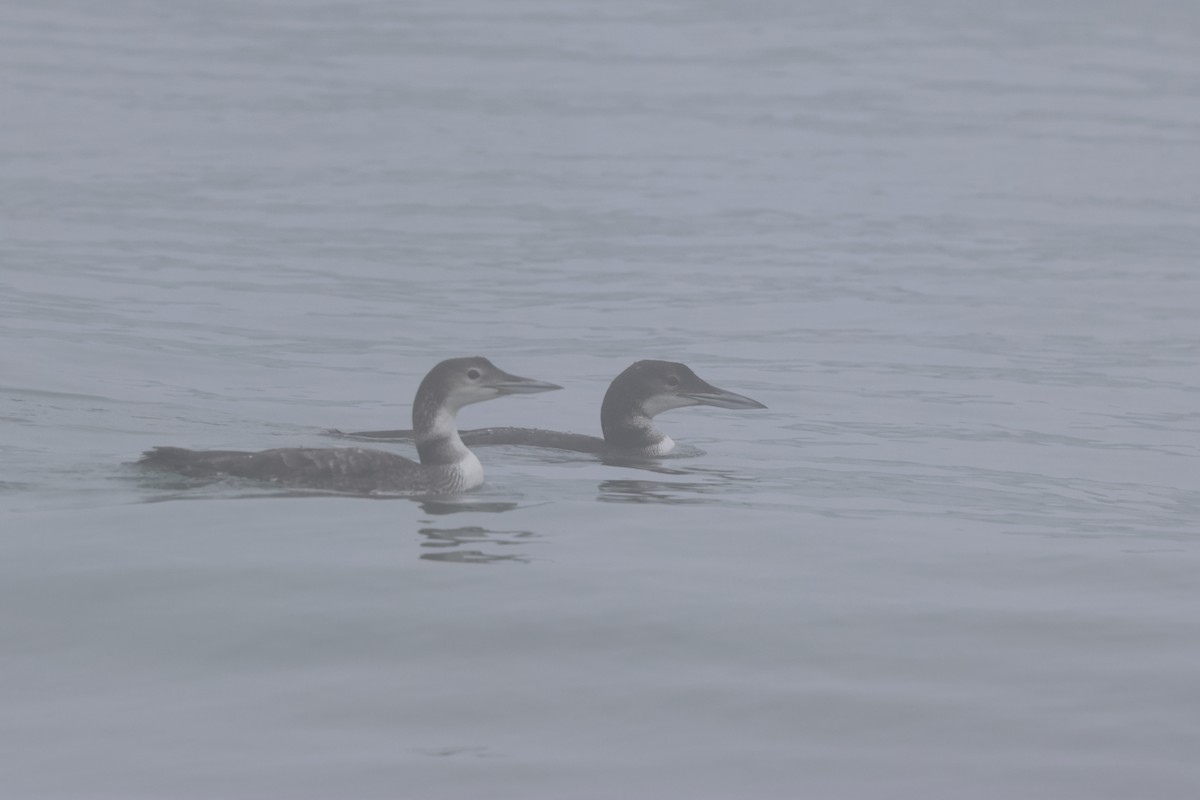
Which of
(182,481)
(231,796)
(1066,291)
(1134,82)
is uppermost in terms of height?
(1134,82)

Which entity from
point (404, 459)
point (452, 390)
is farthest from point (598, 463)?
point (404, 459)

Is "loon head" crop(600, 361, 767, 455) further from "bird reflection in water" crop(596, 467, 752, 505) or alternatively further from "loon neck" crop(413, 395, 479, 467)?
"loon neck" crop(413, 395, 479, 467)

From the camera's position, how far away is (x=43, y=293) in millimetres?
22000

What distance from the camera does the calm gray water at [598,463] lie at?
23.1 feet

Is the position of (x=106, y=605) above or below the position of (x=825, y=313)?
below

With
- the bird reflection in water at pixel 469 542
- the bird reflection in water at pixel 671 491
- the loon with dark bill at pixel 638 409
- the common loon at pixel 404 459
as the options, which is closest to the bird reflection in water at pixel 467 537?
the bird reflection in water at pixel 469 542

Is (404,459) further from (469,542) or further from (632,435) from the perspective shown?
(632,435)

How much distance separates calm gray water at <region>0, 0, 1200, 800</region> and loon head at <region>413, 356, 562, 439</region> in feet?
1.72

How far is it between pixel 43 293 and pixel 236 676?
15.3m

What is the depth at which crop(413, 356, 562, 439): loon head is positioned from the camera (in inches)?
440

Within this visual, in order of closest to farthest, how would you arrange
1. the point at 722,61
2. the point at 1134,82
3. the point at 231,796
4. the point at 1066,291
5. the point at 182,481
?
the point at 231,796
the point at 182,481
the point at 1066,291
the point at 1134,82
the point at 722,61

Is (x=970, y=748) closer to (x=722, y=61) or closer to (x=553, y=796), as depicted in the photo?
(x=553, y=796)

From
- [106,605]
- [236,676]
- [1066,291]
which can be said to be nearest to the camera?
[236,676]

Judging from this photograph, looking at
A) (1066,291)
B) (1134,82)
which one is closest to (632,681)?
(1066,291)
